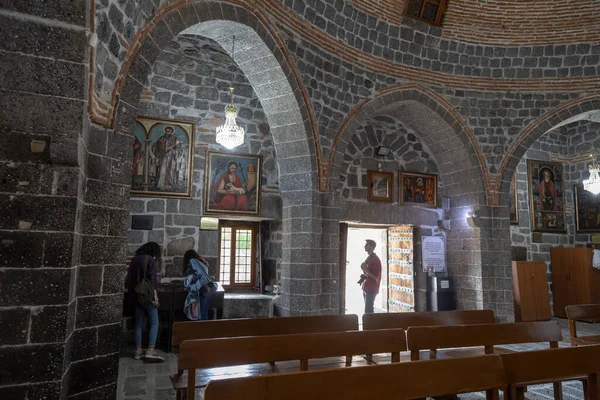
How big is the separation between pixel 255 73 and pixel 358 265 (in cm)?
602

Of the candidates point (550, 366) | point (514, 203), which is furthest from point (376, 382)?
point (514, 203)

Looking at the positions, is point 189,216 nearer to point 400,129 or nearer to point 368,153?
point 368,153

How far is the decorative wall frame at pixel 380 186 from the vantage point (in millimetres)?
7707

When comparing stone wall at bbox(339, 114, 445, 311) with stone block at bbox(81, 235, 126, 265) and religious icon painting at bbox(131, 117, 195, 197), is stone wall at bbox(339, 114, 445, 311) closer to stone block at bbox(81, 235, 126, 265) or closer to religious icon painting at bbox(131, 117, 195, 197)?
religious icon painting at bbox(131, 117, 195, 197)

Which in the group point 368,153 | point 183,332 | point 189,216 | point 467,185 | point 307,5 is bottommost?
point 183,332

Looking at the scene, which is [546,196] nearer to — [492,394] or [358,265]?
[358,265]

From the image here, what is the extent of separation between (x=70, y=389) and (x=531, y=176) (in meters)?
9.79

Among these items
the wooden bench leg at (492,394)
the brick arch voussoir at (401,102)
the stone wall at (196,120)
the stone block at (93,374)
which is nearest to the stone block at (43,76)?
the stone block at (93,374)

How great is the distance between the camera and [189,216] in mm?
6305

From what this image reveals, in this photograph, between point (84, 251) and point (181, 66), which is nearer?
point (84, 251)

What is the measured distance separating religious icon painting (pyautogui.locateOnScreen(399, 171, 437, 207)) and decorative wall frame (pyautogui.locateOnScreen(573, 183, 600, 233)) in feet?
13.1

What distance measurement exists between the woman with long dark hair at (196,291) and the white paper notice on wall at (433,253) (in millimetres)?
4485

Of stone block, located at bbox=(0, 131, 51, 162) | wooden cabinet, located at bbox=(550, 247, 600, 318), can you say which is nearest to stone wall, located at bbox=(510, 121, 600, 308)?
wooden cabinet, located at bbox=(550, 247, 600, 318)

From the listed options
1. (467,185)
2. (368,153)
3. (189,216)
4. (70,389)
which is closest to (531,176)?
(467,185)
